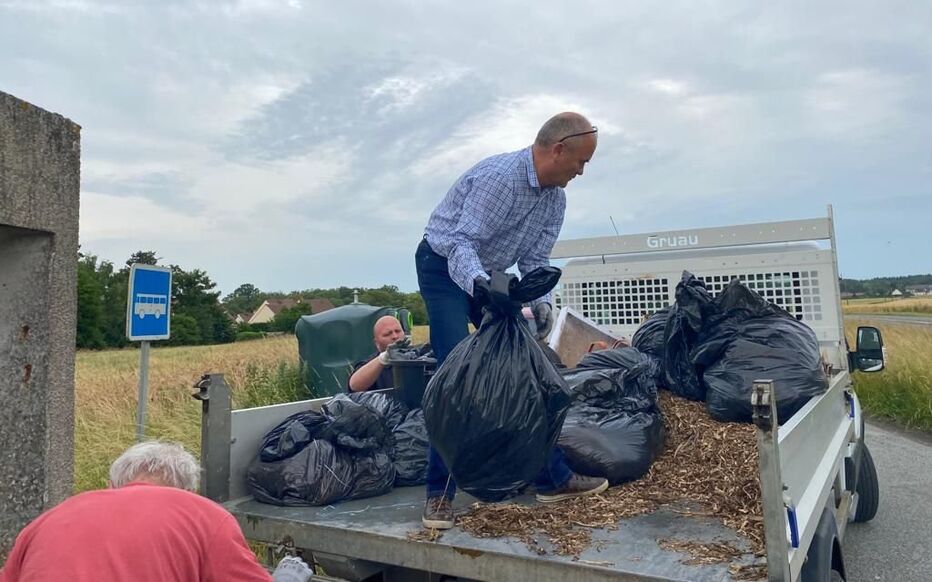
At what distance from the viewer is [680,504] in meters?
2.27

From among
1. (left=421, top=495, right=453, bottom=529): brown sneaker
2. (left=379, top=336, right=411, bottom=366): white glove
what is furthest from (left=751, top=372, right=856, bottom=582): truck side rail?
(left=379, top=336, right=411, bottom=366): white glove

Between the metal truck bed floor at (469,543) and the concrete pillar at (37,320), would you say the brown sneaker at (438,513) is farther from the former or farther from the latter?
the concrete pillar at (37,320)

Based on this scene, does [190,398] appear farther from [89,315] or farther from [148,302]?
[89,315]

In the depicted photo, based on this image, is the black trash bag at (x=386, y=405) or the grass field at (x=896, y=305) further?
the grass field at (x=896, y=305)

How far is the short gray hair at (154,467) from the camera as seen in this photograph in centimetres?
169

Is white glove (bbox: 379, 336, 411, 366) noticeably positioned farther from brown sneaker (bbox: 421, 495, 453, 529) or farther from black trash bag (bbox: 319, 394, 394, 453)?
brown sneaker (bbox: 421, 495, 453, 529)

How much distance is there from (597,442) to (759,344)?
1.22m

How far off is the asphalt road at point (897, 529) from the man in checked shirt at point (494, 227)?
2.81 metres

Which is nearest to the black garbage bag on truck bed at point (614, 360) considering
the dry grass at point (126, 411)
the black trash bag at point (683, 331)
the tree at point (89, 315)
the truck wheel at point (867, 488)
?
the black trash bag at point (683, 331)

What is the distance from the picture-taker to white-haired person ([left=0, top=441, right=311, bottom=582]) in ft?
4.55

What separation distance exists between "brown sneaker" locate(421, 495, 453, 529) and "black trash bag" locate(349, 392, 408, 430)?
923 millimetres

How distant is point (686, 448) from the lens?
280 centimetres

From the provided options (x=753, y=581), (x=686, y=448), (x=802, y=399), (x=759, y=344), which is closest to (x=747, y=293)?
(x=759, y=344)

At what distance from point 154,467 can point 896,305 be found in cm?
6362
